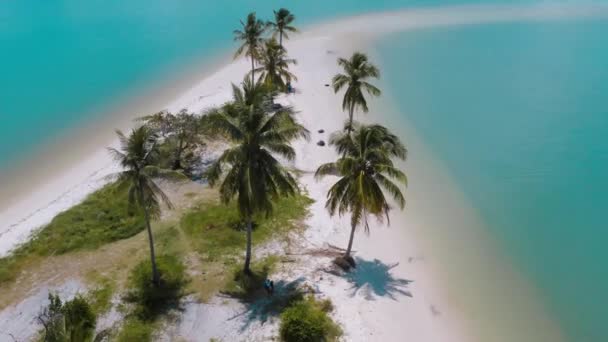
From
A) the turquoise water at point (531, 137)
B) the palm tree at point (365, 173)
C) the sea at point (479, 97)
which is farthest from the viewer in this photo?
the sea at point (479, 97)

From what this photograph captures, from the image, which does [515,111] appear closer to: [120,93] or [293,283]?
[293,283]

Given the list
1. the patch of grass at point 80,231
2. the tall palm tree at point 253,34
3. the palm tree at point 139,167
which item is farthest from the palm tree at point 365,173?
the tall palm tree at point 253,34

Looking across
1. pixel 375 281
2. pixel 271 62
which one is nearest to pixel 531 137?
pixel 271 62

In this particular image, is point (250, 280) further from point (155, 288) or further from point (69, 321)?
point (69, 321)

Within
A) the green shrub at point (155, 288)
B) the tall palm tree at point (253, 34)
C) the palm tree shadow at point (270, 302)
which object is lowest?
the palm tree shadow at point (270, 302)

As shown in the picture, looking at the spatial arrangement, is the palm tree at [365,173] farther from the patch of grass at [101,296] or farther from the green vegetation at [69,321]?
the green vegetation at [69,321]

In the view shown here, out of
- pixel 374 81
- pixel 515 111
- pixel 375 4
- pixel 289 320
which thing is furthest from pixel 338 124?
pixel 375 4

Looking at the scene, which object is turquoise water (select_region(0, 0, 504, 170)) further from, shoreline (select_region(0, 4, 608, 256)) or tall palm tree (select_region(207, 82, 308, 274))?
tall palm tree (select_region(207, 82, 308, 274))

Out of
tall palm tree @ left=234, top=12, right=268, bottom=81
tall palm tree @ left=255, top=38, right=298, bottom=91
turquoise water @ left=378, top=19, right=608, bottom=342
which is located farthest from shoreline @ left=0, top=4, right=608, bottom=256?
tall palm tree @ left=255, top=38, right=298, bottom=91
